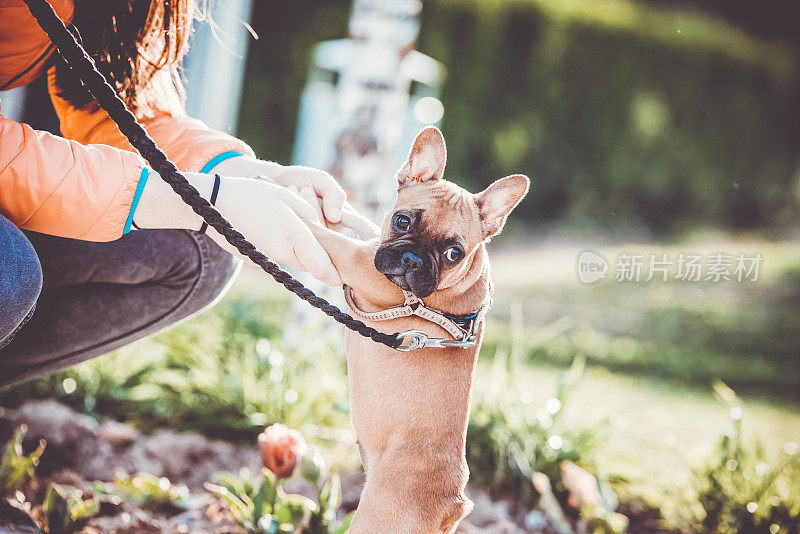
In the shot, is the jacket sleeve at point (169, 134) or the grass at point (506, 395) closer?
the jacket sleeve at point (169, 134)

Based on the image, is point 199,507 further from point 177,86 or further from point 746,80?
point 746,80

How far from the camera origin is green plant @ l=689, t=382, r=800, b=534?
280cm

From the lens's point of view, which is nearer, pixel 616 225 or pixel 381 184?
pixel 381 184

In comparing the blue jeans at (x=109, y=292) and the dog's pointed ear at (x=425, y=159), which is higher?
the dog's pointed ear at (x=425, y=159)

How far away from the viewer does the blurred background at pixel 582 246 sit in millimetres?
3357

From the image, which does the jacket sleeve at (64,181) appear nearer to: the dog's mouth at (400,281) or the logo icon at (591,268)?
the dog's mouth at (400,281)

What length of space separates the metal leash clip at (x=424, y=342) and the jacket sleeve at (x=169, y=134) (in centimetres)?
76

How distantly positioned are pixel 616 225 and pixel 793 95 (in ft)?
10.8

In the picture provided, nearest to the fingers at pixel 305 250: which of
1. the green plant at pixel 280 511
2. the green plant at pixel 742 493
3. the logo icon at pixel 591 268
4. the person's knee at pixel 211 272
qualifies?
the person's knee at pixel 211 272

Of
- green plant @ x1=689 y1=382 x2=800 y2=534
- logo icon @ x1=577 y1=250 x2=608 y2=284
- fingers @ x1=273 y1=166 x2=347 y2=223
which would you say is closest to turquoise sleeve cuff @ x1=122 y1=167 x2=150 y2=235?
fingers @ x1=273 y1=166 x2=347 y2=223

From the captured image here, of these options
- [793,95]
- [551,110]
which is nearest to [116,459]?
[551,110]

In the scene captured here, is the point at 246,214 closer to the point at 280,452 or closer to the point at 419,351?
the point at 419,351

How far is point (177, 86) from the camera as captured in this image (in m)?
2.46

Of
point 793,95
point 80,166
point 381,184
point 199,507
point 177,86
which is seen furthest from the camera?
point 793,95
